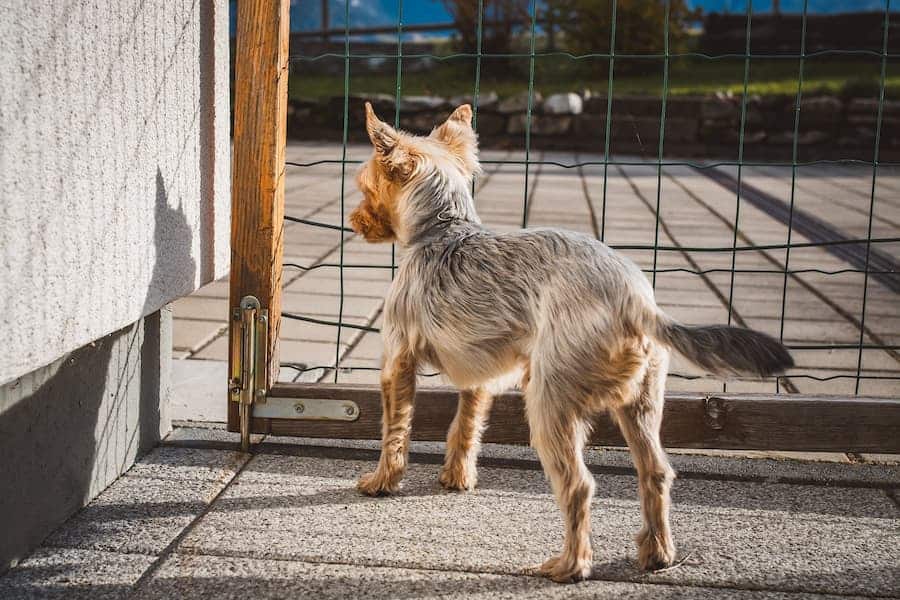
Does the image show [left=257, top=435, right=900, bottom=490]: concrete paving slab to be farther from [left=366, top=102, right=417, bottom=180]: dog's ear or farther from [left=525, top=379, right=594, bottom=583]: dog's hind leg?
[left=366, top=102, right=417, bottom=180]: dog's ear

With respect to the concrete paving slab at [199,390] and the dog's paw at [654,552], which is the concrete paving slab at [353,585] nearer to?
the dog's paw at [654,552]

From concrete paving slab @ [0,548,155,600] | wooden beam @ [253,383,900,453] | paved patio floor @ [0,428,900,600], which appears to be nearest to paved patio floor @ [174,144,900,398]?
wooden beam @ [253,383,900,453]

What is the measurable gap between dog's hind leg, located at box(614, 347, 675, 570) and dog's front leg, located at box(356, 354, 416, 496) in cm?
76

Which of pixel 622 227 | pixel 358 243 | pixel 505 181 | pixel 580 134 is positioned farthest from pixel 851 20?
pixel 358 243

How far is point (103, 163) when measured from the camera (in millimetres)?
2842

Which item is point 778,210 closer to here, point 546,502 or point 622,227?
point 622,227

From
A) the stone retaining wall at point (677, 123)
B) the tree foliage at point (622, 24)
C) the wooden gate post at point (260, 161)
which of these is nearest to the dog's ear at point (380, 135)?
the wooden gate post at point (260, 161)

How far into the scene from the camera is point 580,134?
15.6 metres

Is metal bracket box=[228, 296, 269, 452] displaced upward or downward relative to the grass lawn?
downward

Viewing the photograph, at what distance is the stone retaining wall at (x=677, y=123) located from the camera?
15.1 metres

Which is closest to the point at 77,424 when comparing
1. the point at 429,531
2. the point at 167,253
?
the point at 167,253

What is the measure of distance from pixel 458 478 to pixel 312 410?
2.11ft

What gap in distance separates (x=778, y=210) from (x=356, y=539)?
7.59 metres

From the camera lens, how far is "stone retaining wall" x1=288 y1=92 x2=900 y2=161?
15062 mm
